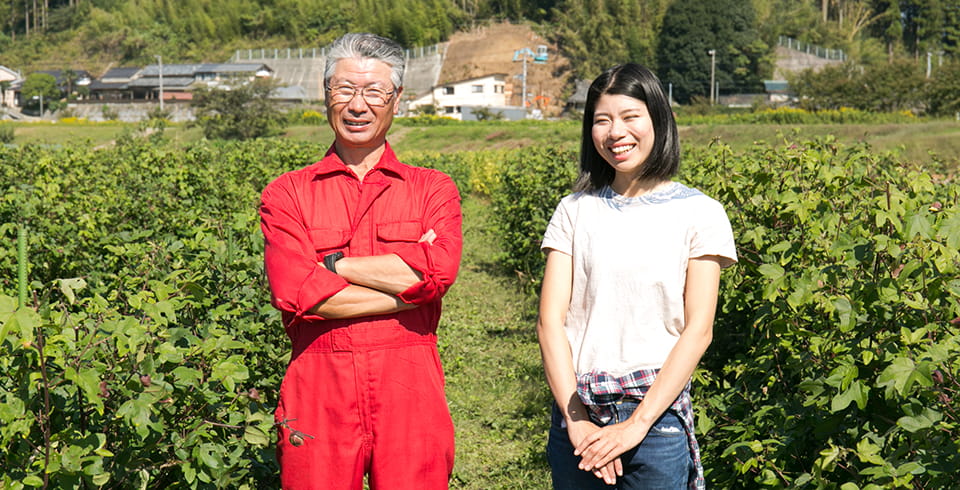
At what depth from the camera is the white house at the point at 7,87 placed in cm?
8644

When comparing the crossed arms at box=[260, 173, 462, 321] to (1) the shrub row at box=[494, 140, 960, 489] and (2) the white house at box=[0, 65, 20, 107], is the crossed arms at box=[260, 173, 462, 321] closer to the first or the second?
(1) the shrub row at box=[494, 140, 960, 489]

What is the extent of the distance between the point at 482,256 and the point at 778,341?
9.36 metres

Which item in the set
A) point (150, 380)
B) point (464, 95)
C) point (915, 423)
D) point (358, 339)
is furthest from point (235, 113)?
point (915, 423)

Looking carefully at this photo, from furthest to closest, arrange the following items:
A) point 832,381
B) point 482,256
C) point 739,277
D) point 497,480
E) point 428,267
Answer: point 482,256 → point 497,480 → point 739,277 → point 428,267 → point 832,381

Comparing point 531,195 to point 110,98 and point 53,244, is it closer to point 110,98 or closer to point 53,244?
point 53,244

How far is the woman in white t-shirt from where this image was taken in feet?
7.65

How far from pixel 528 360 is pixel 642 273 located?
4.72 metres

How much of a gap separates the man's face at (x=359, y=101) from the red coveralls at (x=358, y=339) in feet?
0.30

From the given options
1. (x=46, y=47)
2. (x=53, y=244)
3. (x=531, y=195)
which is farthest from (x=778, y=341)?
(x=46, y=47)

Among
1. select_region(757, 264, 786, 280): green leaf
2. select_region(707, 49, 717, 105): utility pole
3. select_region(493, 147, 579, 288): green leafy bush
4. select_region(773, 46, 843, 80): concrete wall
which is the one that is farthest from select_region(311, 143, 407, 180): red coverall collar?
select_region(773, 46, 843, 80): concrete wall

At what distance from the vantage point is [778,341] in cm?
337

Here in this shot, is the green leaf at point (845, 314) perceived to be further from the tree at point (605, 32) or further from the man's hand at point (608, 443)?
the tree at point (605, 32)

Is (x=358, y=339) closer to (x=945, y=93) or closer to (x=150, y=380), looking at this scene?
(x=150, y=380)

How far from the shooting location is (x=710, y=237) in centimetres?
237
